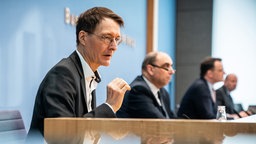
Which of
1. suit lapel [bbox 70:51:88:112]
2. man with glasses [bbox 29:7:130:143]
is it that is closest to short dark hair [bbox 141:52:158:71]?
man with glasses [bbox 29:7:130:143]

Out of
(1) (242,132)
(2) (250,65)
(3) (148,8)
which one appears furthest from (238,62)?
(1) (242,132)

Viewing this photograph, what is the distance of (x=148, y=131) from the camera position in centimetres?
98

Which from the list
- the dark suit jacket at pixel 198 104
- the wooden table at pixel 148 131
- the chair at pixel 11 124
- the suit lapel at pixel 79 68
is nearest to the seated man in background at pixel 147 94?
the dark suit jacket at pixel 198 104

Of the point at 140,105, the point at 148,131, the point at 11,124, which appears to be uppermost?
the point at 148,131

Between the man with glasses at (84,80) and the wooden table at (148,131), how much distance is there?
12.9 inches

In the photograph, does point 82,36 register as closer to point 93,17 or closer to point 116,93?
point 93,17

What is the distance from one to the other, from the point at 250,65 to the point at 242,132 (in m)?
6.72

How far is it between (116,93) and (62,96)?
198mm

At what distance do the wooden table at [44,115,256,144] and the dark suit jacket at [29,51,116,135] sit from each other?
1.34 feet

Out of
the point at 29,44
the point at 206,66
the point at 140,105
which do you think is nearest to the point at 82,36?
the point at 140,105

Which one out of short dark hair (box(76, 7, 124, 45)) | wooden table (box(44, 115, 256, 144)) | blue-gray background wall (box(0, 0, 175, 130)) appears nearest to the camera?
wooden table (box(44, 115, 256, 144))

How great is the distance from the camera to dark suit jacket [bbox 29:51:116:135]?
59.1 inches

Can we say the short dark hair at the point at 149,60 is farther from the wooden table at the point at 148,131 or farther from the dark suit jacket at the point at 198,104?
the wooden table at the point at 148,131

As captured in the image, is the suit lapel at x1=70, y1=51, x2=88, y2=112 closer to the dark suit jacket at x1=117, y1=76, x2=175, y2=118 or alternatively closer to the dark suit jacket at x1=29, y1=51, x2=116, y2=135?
the dark suit jacket at x1=29, y1=51, x2=116, y2=135
